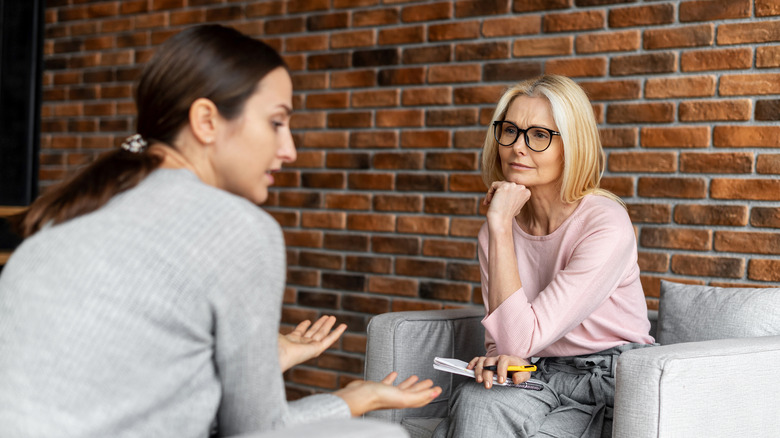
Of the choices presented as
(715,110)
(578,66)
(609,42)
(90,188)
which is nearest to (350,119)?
(578,66)

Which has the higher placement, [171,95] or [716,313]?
[171,95]

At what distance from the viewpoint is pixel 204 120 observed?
47.0 inches

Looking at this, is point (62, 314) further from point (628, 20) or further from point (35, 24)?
point (35, 24)

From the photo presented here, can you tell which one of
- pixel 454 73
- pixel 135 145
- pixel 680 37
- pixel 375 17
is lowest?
pixel 135 145

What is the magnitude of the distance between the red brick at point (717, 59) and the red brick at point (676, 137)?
0.20 metres

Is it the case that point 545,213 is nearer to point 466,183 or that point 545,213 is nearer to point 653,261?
point 653,261

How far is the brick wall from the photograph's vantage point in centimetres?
243

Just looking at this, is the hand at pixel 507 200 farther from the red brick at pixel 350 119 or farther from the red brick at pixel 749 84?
the red brick at pixel 350 119

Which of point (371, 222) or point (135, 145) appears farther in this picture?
point (371, 222)

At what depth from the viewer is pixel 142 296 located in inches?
40.0

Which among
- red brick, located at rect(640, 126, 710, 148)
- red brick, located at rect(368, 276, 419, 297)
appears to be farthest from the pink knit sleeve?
red brick, located at rect(368, 276, 419, 297)

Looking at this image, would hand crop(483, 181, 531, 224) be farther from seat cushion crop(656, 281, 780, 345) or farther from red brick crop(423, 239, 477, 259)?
red brick crop(423, 239, 477, 259)

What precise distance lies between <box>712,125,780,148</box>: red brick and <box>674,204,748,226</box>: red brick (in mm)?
201

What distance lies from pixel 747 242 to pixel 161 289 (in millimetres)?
1996
